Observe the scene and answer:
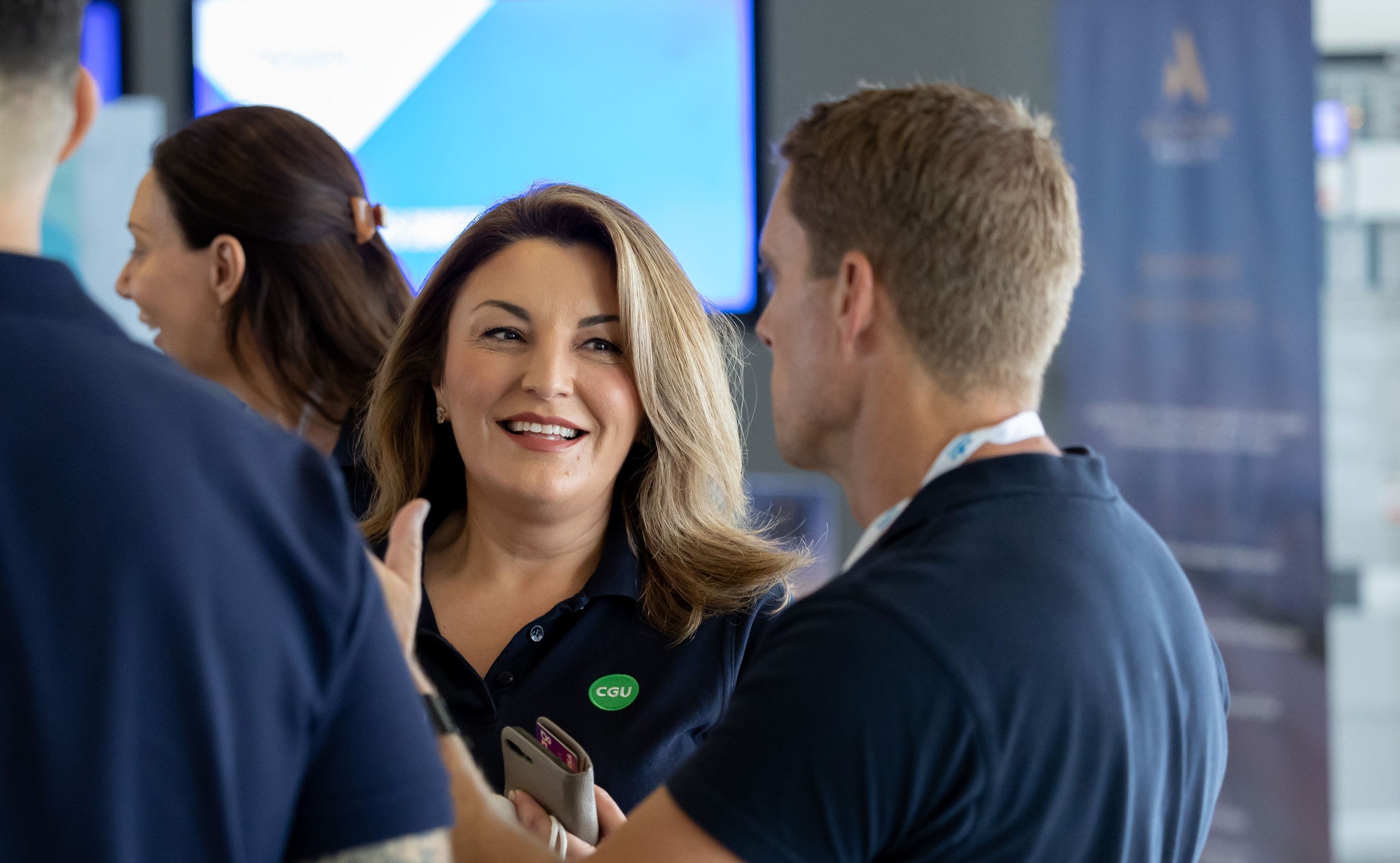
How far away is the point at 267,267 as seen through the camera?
86.0 inches

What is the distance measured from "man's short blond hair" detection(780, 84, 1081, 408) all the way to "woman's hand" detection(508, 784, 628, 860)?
67 cm

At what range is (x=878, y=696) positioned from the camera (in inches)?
40.3

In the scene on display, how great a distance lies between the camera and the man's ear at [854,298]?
127 centimetres

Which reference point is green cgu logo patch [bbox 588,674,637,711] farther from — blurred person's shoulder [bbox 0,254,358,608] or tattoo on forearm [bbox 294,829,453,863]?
blurred person's shoulder [bbox 0,254,358,608]

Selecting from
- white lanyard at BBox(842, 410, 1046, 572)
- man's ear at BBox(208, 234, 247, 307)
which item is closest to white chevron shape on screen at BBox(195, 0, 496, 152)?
man's ear at BBox(208, 234, 247, 307)

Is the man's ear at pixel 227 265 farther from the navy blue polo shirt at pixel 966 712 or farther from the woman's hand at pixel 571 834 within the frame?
the navy blue polo shirt at pixel 966 712

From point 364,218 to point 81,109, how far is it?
55.9 inches

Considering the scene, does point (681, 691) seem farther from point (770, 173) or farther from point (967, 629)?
point (770, 173)

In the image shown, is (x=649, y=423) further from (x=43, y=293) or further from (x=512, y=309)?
(x=43, y=293)

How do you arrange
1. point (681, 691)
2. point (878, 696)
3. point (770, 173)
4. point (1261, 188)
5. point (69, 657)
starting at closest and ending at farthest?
point (69, 657) → point (878, 696) → point (681, 691) → point (1261, 188) → point (770, 173)

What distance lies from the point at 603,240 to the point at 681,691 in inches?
28.6

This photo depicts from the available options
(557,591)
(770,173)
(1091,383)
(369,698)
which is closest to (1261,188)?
(1091,383)

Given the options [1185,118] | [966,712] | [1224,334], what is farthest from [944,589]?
[1185,118]

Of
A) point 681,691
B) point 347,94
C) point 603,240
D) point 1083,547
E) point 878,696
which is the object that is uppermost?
point 347,94
